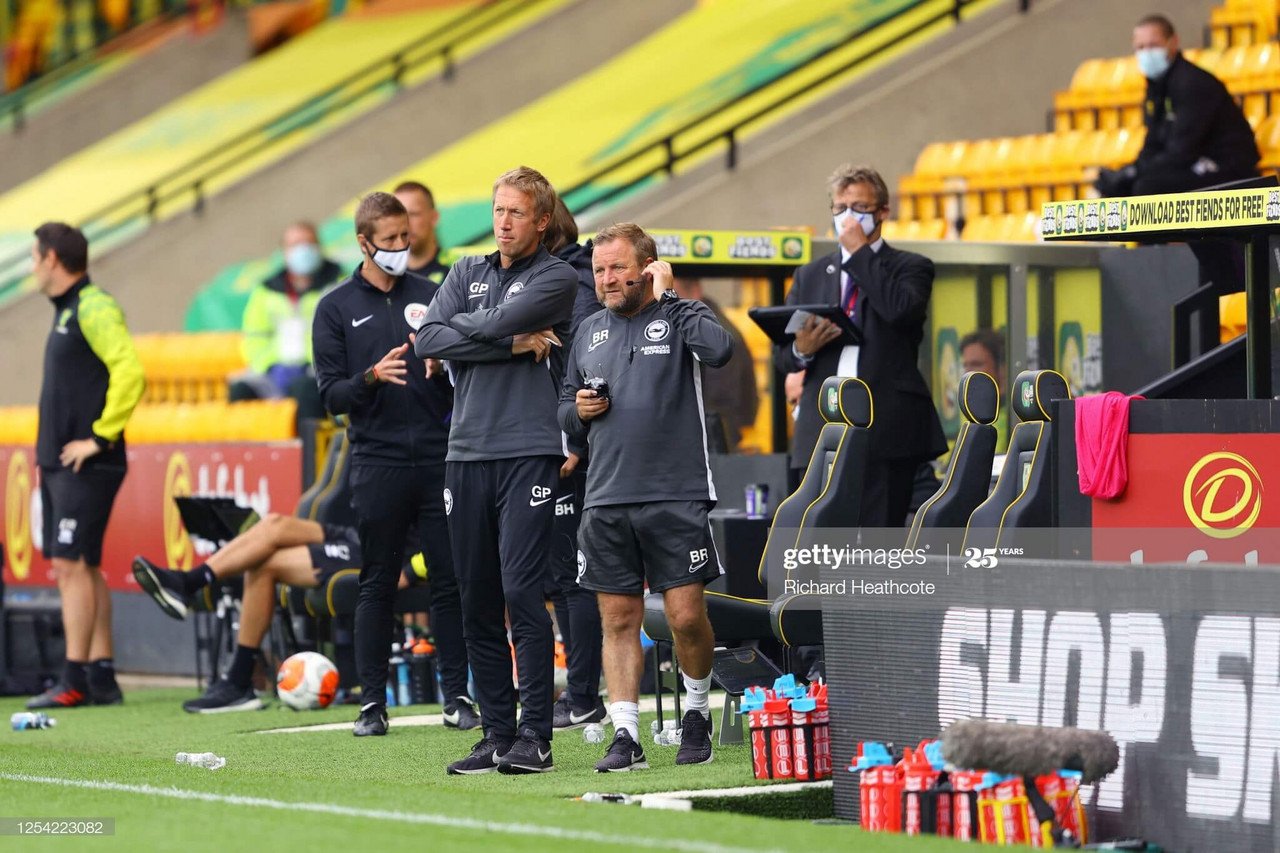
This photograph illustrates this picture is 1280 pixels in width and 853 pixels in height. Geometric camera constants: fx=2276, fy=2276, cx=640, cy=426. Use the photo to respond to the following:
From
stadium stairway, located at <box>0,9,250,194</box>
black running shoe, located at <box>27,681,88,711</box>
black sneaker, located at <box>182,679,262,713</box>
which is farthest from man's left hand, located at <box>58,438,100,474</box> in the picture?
stadium stairway, located at <box>0,9,250,194</box>

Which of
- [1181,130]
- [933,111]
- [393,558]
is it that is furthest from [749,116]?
[393,558]

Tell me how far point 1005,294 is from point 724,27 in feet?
38.8

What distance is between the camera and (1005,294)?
12.6 m

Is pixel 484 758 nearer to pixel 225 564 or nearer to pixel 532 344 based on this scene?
pixel 532 344

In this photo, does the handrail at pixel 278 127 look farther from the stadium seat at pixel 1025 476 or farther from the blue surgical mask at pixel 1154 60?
the stadium seat at pixel 1025 476

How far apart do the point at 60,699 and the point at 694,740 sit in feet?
15.5

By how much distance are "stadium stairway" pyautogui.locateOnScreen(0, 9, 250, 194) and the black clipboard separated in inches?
832

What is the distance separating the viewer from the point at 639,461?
7.75 meters

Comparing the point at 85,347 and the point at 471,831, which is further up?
the point at 85,347

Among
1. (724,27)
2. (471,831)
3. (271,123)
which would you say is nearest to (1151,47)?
(471,831)

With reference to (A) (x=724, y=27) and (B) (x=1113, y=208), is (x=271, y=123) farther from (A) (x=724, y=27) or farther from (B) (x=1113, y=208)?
(B) (x=1113, y=208)

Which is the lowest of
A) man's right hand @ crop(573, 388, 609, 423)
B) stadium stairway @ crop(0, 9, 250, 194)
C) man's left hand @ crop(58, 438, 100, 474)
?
man's left hand @ crop(58, 438, 100, 474)

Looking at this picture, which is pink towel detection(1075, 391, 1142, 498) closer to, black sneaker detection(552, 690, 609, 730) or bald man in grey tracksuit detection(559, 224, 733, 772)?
bald man in grey tracksuit detection(559, 224, 733, 772)

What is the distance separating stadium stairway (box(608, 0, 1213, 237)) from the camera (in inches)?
671
